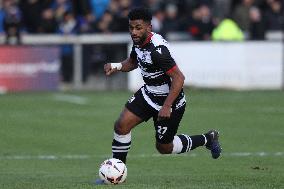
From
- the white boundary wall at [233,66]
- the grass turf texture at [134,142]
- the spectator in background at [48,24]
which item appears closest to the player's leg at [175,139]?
the grass turf texture at [134,142]

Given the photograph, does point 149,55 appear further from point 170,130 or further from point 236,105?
point 236,105

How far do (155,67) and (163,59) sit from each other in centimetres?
20

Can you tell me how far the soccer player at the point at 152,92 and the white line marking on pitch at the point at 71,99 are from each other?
10944 mm

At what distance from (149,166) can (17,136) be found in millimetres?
3854

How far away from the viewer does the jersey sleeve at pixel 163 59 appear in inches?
416

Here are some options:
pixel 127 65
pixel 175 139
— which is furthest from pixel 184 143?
pixel 127 65

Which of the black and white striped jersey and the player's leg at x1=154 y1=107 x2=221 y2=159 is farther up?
the black and white striped jersey

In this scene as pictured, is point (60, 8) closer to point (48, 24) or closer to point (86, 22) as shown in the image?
point (48, 24)

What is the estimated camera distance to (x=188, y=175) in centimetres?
1150

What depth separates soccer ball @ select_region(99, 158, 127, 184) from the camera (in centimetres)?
1038

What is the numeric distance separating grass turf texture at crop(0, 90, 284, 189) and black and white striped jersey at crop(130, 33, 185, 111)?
908 mm

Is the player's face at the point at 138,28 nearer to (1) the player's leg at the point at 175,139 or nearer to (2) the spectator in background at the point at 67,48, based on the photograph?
(1) the player's leg at the point at 175,139

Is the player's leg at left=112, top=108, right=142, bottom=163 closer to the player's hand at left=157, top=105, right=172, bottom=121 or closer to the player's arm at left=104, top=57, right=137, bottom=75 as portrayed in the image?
the player's hand at left=157, top=105, right=172, bottom=121

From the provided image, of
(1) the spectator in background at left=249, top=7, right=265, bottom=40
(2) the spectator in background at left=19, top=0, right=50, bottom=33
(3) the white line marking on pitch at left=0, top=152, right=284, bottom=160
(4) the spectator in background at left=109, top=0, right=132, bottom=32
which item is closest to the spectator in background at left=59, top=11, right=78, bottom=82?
(2) the spectator in background at left=19, top=0, right=50, bottom=33
